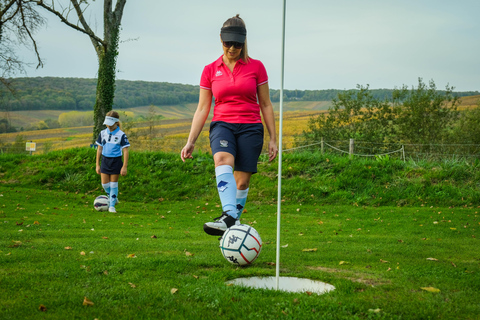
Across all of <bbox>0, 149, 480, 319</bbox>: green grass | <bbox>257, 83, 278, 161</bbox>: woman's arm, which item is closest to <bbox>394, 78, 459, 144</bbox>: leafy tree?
<bbox>0, 149, 480, 319</bbox>: green grass

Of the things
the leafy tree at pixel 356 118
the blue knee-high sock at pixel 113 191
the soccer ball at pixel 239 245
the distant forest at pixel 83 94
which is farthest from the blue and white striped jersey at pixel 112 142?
the distant forest at pixel 83 94

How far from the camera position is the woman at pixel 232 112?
4.98 metres

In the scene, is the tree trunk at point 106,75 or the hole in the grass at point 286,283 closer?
the hole in the grass at point 286,283

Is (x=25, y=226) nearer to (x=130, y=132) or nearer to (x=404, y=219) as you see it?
(x=404, y=219)

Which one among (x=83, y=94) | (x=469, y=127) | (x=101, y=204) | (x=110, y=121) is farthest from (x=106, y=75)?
(x=83, y=94)

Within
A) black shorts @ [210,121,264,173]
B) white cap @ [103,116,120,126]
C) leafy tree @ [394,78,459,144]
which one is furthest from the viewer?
leafy tree @ [394,78,459,144]

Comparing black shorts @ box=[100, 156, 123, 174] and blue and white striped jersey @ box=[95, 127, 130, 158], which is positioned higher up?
blue and white striped jersey @ box=[95, 127, 130, 158]

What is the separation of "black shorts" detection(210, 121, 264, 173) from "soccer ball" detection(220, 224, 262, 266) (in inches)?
36.1

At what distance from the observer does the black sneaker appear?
4.77m

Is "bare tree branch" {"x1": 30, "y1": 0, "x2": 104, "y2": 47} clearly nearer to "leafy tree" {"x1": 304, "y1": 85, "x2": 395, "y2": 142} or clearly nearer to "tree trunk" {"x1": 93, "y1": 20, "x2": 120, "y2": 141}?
"tree trunk" {"x1": 93, "y1": 20, "x2": 120, "y2": 141}

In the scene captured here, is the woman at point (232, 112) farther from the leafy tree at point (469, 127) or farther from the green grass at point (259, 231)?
the leafy tree at point (469, 127)

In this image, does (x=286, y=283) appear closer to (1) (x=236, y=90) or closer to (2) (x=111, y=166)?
(1) (x=236, y=90)

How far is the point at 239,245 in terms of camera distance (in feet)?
15.2

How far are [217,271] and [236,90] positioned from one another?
206 centimetres
